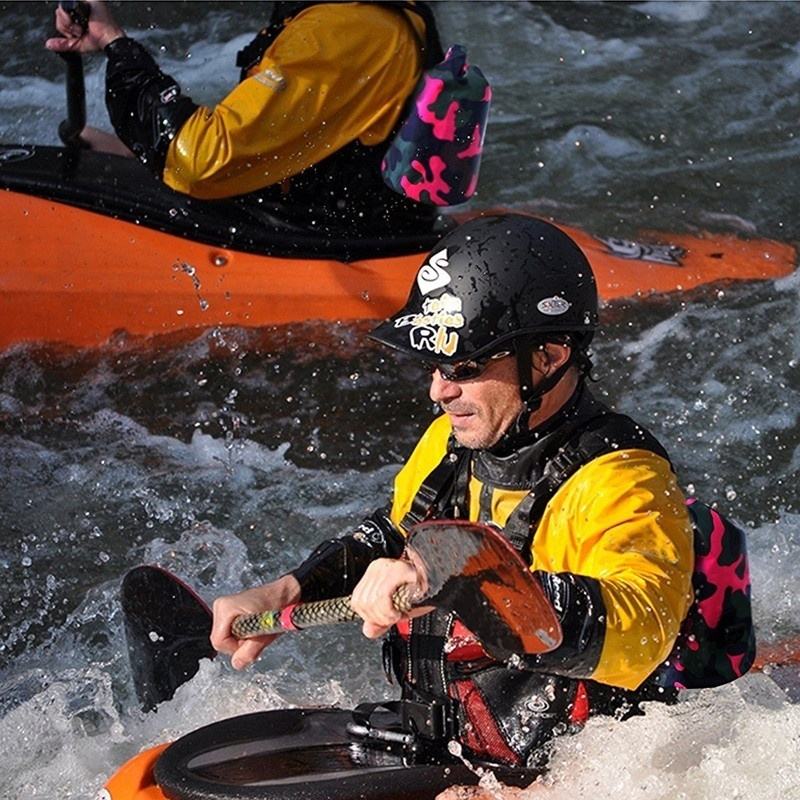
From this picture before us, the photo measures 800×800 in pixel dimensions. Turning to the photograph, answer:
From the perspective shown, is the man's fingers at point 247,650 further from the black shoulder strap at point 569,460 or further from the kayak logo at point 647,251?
the kayak logo at point 647,251

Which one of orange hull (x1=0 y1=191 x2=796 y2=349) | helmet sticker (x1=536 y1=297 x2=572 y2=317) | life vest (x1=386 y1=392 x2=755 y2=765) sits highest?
helmet sticker (x1=536 y1=297 x2=572 y2=317)

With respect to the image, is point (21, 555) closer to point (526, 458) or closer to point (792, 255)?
point (526, 458)

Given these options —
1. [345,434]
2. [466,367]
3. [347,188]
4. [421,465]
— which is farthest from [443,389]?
[345,434]

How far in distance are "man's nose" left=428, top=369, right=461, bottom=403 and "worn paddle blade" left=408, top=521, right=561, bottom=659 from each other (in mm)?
511

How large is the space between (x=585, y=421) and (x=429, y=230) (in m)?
2.83

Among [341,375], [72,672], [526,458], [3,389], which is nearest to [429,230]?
[341,375]

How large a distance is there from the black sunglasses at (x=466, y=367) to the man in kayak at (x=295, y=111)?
2.55 meters

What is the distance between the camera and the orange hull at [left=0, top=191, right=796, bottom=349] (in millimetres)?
5270

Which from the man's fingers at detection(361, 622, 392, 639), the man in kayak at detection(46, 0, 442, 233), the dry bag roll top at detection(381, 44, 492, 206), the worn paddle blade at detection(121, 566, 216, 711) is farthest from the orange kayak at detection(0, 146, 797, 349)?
the man's fingers at detection(361, 622, 392, 639)

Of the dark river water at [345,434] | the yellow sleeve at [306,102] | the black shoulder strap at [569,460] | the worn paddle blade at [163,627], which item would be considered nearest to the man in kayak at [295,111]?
the yellow sleeve at [306,102]

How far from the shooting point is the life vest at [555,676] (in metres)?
2.71

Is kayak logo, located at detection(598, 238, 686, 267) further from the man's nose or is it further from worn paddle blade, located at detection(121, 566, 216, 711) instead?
the man's nose

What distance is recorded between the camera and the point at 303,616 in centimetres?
262

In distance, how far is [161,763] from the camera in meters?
2.90
